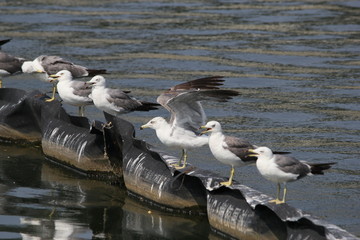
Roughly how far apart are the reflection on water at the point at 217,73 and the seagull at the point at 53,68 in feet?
3.63

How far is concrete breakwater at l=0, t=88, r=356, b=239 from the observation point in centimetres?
824

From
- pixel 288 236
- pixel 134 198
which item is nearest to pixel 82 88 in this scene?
pixel 134 198

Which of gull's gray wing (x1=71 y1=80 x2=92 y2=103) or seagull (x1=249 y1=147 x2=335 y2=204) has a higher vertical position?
seagull (x1=249 y1=147 x2=335 y2=204)

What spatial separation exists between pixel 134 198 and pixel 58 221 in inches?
50.5

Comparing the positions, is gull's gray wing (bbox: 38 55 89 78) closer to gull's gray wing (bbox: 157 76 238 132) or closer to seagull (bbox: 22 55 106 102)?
seagull (bbox: 22 55 106 102)

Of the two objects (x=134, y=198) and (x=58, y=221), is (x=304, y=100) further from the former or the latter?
(x=58, y=221)

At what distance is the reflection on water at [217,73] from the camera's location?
9.93 metres

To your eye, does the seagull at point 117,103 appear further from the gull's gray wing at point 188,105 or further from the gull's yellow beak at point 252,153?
the gull's yellow beak at point 252,153

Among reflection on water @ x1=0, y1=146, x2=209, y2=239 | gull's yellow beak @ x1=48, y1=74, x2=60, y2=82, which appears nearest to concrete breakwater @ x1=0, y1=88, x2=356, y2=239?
reflection on water @ x1=0, y1=146, x2=209, y2=239

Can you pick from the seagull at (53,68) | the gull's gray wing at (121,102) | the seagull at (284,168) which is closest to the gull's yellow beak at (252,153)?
the seagull at (284,168)

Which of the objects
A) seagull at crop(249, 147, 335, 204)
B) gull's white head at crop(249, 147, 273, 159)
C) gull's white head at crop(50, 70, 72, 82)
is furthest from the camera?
gull's white head at crop(50, 70, 72, 82)

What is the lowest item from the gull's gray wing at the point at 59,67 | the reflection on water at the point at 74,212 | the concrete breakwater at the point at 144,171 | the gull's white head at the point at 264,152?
the reflection on water at the point at 74,212

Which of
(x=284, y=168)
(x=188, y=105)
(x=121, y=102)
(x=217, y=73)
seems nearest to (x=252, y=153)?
(x=284, y=168)

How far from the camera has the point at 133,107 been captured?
11.3 m
